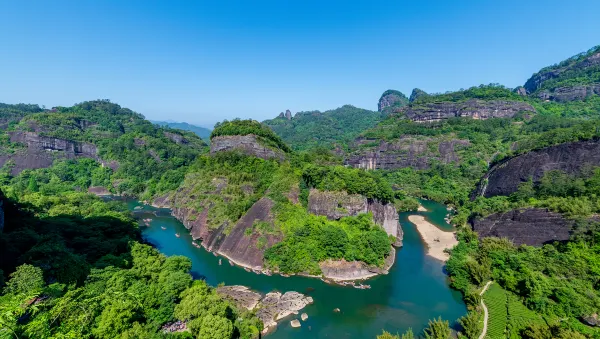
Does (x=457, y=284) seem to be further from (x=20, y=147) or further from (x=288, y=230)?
(x=20, y=147)

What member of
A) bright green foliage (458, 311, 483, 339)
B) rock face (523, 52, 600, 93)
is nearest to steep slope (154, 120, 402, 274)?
bright green foliage (458, 311, 483, 339)

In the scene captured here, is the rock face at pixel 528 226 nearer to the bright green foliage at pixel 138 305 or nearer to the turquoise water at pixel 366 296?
the turquoise water at pixel 366 296

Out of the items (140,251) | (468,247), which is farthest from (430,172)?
(140,251)

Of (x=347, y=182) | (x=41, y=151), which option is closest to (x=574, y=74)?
(x=347, y=182)

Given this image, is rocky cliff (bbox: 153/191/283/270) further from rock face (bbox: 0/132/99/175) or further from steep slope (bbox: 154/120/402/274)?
rock face (bbox: 0/132/99/175)

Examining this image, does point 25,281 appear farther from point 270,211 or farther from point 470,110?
point 470,110
